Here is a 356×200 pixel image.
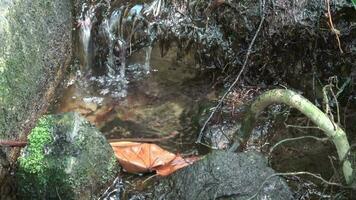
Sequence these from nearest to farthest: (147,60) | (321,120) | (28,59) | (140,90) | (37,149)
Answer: (321,120)
(37,149)
(28,59)
(140,90)
(147,60)

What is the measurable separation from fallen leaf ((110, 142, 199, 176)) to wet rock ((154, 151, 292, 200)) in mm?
246

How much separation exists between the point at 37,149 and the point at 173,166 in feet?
2.13

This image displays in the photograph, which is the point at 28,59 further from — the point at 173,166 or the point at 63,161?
the point at 173,166

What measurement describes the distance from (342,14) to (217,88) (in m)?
0.80

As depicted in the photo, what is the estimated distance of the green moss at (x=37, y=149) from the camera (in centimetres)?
233

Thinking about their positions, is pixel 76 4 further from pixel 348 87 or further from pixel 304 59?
pixel 348 87

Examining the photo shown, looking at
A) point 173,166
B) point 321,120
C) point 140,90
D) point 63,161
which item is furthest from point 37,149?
point 321,120

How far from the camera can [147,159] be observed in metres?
2.64

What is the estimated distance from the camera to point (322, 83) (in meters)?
3.05

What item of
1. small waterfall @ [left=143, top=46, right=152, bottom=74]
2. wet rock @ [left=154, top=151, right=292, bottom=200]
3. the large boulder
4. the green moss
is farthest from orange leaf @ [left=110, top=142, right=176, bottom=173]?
small waterfall @ [left=143, top=46, right=152, bottom=74]

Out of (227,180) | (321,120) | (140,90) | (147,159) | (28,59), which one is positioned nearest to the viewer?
(321,120)

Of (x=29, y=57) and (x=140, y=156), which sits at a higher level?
(x=29, y=57)

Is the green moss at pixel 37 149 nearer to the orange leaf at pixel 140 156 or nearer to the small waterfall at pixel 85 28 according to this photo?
the orange leaf at pixel 140 156

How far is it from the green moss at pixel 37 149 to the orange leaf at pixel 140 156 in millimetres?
380
